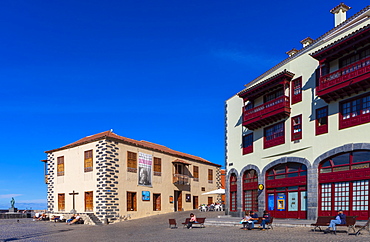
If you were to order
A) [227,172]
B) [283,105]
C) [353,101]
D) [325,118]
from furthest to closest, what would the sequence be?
[227,172] < [283,105] < [325,118] < [353,101]

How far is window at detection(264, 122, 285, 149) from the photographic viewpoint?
26.6 meters

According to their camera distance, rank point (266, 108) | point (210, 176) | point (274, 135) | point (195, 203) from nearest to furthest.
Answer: point (266, 108)
point (274, 135)
point (195, 203)
point (210, 176)

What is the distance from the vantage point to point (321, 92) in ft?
73.0

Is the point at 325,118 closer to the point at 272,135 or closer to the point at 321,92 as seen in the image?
the point at 321,92

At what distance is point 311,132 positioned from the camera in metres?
23.9

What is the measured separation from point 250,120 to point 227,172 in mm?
6039

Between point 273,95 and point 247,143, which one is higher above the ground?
point 273,95

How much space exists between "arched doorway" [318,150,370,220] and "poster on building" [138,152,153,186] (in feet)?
57.2

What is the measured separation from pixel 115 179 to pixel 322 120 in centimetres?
1770

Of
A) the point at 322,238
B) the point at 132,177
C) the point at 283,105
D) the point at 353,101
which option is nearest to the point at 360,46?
the point at 353,101

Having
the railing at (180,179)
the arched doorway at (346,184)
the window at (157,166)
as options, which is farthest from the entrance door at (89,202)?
the arched doorway at (346,184)

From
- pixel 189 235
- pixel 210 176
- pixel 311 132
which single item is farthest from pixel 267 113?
pixel 210 176

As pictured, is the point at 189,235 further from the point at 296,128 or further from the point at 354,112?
the point at 354,112

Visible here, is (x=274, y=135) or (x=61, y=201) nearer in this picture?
(x=274, y=135)
